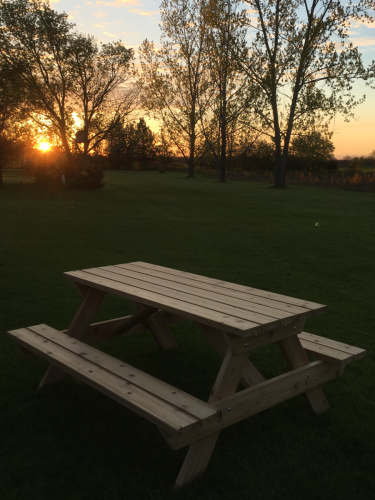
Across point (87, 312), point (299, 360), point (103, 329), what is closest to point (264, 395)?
point (299, 360)

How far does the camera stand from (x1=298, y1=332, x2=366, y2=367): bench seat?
3260 millimetres

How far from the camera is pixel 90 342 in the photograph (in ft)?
13.8

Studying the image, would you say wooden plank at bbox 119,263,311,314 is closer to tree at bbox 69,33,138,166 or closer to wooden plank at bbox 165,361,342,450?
wooden plank at bbox 165,361,342,450

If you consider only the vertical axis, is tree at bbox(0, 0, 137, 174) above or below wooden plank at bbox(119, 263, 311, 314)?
above

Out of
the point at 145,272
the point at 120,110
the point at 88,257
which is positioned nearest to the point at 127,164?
the point at 120,110

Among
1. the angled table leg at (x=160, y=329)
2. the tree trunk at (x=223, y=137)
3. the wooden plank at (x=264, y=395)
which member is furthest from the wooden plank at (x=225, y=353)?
the tree trunk at (x=223, y=137)

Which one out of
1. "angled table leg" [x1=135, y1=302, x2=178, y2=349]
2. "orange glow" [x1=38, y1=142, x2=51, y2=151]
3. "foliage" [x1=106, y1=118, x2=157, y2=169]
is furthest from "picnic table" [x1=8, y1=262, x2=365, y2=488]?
"foliage" [x1=106, y1=118, x2=157, y2=169]

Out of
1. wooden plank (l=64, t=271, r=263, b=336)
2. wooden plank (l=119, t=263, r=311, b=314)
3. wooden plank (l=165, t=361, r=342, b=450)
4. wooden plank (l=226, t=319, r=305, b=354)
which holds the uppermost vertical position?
wooden plank (l=64, t=271, r=263, b=336)

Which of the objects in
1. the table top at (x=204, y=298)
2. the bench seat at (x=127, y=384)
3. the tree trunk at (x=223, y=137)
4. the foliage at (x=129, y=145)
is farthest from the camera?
the tree trunk at (x=223, y=137)

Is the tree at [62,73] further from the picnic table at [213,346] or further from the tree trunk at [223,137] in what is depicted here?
the picnic table at [213,346]

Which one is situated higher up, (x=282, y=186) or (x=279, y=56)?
(x=279, y=56)

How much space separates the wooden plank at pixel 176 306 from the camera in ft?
8.59

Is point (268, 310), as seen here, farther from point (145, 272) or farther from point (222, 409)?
point (145, 272)

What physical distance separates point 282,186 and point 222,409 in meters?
28.6
